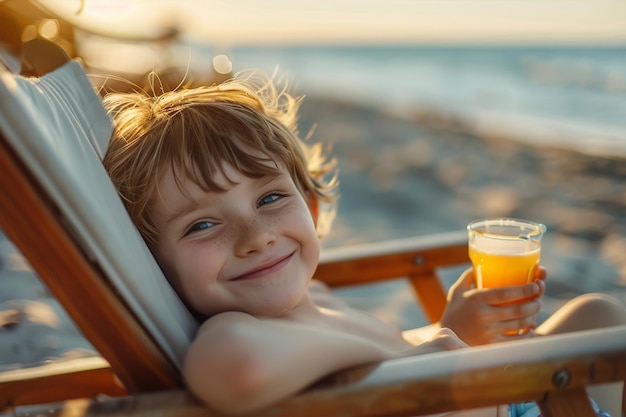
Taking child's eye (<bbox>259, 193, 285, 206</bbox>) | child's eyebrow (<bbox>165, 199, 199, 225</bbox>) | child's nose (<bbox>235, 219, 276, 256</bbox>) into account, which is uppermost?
child's eyebrow (<bbox>165, 199, 199, 225</bbox>)

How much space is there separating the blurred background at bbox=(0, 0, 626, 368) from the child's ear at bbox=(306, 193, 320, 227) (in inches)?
20.2

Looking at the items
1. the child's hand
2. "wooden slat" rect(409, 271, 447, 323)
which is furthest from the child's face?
"wooden slat" rect(409, 271, 447, 323)

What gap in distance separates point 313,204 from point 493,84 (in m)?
14.9

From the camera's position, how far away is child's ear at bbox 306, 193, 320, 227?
1.80m

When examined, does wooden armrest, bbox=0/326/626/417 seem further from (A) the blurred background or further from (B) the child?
(A) the blurred background

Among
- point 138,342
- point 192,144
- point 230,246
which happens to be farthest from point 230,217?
point 138,342

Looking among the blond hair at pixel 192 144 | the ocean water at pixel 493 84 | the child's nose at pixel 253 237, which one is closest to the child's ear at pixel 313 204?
the blond hair at pixel 192 144

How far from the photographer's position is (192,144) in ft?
4.67

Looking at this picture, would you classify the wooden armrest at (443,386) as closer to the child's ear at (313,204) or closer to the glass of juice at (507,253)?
the glass of juice at (507,253)

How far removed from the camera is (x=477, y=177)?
6633 mm

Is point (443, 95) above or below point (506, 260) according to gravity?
below

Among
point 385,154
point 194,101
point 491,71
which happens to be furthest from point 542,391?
point 491,71

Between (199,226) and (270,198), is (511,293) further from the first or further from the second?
(199,226)

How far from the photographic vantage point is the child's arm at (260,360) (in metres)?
0.95
